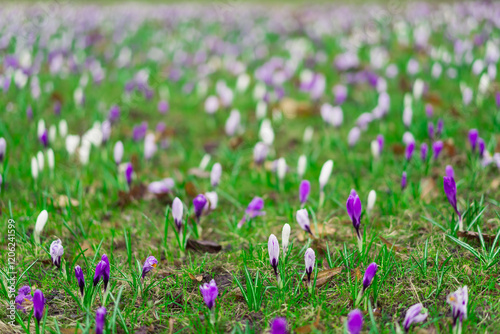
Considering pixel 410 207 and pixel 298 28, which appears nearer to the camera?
pixel 410 207

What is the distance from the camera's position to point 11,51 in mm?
6164

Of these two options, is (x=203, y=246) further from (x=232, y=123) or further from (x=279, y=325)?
(x=232, y=123)

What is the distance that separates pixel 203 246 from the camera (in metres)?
2.56

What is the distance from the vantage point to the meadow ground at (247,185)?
206 centimetres

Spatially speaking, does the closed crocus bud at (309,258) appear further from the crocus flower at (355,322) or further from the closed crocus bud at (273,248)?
the crocus flower at (355,322)

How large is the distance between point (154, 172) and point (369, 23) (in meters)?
6.47

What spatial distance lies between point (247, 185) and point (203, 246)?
3.18 ft

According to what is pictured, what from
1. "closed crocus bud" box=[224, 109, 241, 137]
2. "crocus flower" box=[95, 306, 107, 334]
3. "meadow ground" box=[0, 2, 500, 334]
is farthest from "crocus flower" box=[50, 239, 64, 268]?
"closed crocus bud" box=[224, 109, 241, 137]

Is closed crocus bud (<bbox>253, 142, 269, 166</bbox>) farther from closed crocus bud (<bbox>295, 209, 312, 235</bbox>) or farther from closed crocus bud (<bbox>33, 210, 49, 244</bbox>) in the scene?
closed crocus bud (<bbox>33, 210, 49, 244</bbox>)

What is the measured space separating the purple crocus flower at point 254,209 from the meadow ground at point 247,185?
0.01 metres

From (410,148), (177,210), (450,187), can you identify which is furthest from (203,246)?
(410,148)

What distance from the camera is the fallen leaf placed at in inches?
101

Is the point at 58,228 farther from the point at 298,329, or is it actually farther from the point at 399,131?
the point at 399,131

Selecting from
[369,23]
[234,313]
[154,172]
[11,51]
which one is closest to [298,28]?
[369,23]
